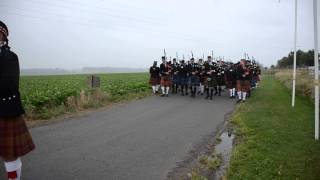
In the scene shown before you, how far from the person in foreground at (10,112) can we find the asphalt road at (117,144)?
1136 millimetres

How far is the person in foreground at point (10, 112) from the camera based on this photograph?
457 centimetres

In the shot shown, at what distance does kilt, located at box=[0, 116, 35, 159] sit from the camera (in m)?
4.69

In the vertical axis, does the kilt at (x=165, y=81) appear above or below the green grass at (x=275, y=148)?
above

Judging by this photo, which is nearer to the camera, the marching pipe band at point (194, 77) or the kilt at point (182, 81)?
the marching pipe band at point (194, 77)

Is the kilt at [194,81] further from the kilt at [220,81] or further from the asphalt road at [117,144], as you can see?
the asphalt road at [117,144]

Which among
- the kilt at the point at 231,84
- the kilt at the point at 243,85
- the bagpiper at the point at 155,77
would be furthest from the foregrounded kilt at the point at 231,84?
the bagpiper at the point at 155,77

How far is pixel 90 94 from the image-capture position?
15828mm

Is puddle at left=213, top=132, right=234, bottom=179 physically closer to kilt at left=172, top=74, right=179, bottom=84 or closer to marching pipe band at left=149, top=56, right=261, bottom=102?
marching pipe band at left=149, top=56, right=261, bottom=102

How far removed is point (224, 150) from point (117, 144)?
213cm

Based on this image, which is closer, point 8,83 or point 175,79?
Answer: point 8,83

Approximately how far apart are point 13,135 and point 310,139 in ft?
21.2

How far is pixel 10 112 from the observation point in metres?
4.64

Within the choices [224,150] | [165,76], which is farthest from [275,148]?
[165,76]

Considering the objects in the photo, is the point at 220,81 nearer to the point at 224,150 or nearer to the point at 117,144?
the point at 224,150
